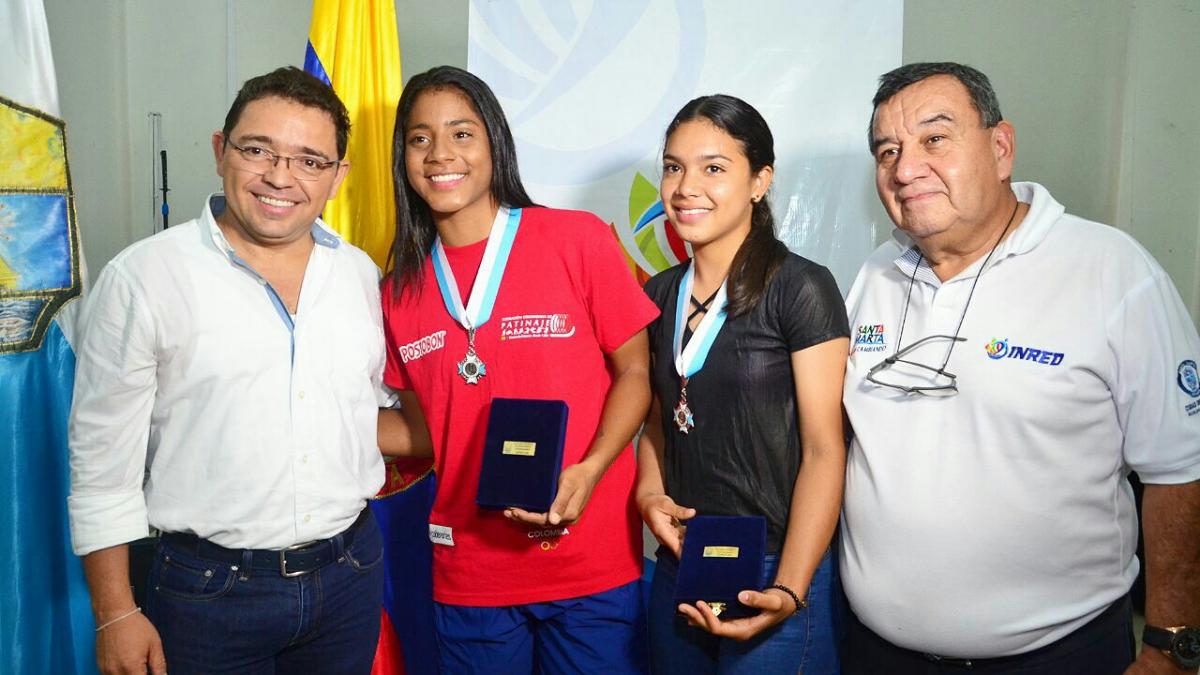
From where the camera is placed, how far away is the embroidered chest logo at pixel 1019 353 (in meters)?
1.71

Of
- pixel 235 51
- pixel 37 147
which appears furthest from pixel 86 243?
pixel 37 147

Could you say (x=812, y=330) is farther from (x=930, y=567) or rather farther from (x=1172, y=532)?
(x=1172, y=532)

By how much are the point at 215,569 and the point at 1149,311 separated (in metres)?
1.87

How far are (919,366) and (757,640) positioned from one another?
2.14 ft

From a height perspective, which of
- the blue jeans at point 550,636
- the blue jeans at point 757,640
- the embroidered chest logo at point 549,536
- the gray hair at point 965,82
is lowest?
the blue jeans at point 550,636

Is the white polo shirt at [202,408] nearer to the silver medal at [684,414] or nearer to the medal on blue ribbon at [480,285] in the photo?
the medal on blue ribbon at [480,285]

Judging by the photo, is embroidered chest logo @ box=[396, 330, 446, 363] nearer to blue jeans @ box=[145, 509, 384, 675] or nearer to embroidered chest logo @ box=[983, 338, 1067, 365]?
blue jeans @ box=[145, 509, 384, 675]

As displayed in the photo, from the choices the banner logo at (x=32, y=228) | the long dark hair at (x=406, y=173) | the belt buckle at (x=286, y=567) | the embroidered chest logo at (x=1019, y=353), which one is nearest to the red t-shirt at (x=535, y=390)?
the long dark hair at (x=406, y=173)

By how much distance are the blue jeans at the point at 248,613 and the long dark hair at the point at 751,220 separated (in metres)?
1.03

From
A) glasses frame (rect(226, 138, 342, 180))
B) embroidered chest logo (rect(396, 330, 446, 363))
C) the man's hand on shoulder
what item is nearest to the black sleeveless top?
embroidered chest logo (rect(396, 330, 446, 363))

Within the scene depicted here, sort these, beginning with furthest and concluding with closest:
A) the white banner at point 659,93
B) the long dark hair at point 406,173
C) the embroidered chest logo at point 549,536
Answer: the white banner at point 659,93 → the long dark hair at point 406,173 → the embroidered chest logo at point 549,536

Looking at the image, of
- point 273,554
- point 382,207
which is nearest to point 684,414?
point 273,554

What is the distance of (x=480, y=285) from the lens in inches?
85.7

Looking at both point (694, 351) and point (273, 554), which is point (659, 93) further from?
point (273, 554)
